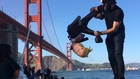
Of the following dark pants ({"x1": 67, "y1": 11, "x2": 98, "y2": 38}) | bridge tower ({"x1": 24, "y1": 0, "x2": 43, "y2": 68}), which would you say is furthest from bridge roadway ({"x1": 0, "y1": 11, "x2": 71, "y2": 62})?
dark pants ({"x1": 67, "y1": 11, "x2": 98, "y2": 38})

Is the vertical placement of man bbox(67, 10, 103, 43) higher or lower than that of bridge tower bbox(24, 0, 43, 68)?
lower

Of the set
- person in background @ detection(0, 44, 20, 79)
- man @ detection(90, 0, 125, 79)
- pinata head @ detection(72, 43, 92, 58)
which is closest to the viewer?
person in background @ detection(0, 44, 20, 79)

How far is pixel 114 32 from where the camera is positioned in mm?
3721

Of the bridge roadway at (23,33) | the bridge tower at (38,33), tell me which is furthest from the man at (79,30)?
the bridge tower at (38,33)

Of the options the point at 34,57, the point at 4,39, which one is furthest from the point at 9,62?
the point at 34,57

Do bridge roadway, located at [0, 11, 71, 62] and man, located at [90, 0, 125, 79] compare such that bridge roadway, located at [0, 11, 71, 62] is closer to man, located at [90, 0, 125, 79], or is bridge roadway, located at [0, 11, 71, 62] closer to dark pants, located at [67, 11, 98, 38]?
man, located at [90, 0, 125, 79]

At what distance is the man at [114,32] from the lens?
3697 mm

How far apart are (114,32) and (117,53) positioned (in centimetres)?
24

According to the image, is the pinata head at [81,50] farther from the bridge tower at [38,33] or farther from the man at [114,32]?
the bridge tower at [38,33]

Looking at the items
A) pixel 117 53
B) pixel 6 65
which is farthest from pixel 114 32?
pixel 6 65

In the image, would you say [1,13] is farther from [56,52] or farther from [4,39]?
[56,52]

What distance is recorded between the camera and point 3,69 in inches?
137

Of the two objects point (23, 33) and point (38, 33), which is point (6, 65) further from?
point (38, 33)

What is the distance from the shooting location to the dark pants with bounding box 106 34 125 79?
3.70 m
